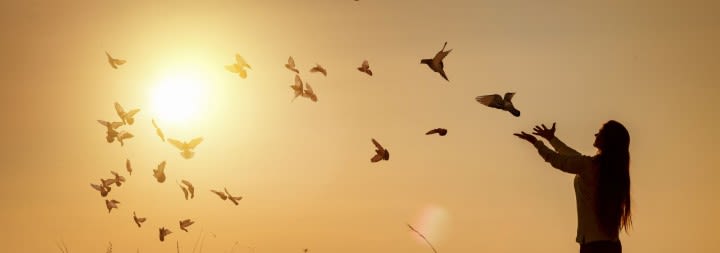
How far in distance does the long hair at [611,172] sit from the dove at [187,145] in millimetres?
6280

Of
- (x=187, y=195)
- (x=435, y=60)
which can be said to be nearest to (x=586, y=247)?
(x=435, y=60)

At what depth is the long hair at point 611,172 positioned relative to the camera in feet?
20.2

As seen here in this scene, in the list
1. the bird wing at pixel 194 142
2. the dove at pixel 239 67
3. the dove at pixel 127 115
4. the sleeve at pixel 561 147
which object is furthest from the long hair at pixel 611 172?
the dove at pixel 127 115

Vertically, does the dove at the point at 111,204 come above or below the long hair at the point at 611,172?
above

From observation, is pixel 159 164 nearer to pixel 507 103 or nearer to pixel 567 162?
pixel 507 103

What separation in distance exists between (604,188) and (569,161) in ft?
1.00

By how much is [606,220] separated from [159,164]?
21.7 feet

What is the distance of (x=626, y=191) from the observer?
6.26 meters

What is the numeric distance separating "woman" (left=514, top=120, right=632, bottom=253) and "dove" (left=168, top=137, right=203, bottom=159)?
6.09 m

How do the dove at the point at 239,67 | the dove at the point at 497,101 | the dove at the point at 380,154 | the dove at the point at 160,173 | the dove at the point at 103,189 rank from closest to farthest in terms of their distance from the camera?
the dove at the point at 497,101 → the dove at the point at 380,154 → the dove at the point at 239,67 → the dove at the point at 160,173 → the dove at the point at 103,189

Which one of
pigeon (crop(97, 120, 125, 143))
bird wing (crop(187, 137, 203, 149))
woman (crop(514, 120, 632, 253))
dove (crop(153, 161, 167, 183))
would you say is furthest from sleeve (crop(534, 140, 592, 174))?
pigeon (crop(97, 120, 125, 143))

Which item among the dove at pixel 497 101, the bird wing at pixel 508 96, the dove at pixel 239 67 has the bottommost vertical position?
the dove at pixel 497 101

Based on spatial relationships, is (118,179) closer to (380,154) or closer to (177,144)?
(177,144)

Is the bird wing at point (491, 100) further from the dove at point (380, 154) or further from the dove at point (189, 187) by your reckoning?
the dove at point (189, 187)
